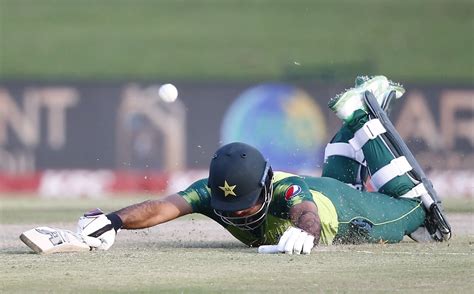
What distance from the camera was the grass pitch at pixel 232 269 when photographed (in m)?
6.71

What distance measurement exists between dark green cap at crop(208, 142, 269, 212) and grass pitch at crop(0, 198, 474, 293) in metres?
0.39

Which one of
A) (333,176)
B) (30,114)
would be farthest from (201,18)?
(333,176)

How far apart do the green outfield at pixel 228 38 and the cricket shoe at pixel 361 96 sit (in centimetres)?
1843

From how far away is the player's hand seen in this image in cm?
800

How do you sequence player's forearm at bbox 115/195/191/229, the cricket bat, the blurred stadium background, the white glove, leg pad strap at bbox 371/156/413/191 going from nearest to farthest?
1. the cricket bat
2. the white glove
3. player's forearm at bbox 115/195/191/229
4. leg pad strap at bbox 371/156/413/191
5. the blurred stadium background

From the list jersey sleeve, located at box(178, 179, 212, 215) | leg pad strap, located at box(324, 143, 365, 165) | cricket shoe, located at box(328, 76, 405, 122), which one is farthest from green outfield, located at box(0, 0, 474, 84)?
jersey sleeve, located at box(178, 179, 212, 215)

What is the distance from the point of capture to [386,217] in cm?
926

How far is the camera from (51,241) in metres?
8.35

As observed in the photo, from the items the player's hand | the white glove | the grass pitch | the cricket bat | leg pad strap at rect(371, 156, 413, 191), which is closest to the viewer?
the grass pitch

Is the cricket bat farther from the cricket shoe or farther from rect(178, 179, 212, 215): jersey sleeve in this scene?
the cricket shoe

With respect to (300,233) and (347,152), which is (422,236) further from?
(300,233)

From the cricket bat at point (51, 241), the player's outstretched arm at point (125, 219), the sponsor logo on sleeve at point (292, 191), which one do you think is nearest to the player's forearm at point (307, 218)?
the sponsor logo on sleeve at point (292, 191)

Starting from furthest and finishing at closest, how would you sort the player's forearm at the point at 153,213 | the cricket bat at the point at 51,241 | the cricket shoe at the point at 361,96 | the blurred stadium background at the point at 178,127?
the blurred stadium background at the point at 178,127
the cricket shoe at the point at 361,96
the player's forearm at the point at 153,213
the cricket bat at the point at 51,241

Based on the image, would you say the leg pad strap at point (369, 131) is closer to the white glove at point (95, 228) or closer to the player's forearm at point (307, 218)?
the player's forearm at point (307, 218)
